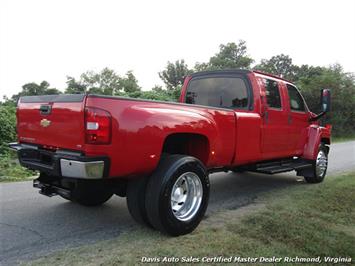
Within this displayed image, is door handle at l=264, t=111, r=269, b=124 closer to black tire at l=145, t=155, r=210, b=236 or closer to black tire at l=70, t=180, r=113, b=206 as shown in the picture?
black tire at l=145, t=155, r=210, b=236

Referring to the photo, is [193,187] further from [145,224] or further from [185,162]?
[145,224]

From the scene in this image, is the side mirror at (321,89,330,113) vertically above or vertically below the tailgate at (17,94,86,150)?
above

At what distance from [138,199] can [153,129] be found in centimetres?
81

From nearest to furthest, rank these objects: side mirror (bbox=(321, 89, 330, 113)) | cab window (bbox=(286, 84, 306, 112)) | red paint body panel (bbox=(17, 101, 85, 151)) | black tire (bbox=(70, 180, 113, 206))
Result: 1. red paint body panel (bbox=(17, 101, 85, 151))
2. black tire (bbox=(70, 180, 113, 206))
3. cab window (bbox=(286, 84, 306, 112))
4. side mirror (bbox=(321, 89, 330, 113))

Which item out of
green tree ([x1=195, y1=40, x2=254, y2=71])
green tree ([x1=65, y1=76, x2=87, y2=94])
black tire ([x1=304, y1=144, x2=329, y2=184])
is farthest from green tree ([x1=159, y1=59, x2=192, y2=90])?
black tire ([x1=304, y1=144, x2=329, y2=184])

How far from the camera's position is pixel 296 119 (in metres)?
7.14

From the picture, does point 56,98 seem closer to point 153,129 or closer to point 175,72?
point 153,129

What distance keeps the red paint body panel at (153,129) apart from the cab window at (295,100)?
776 mm

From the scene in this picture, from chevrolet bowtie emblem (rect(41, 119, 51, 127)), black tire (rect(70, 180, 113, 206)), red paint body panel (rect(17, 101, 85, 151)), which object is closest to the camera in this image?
red paint body panel (rect(17, 101, 85, 151))

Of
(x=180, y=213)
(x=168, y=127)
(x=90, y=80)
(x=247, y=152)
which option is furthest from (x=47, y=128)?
(x=90, y=80)

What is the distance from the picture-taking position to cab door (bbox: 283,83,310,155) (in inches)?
275

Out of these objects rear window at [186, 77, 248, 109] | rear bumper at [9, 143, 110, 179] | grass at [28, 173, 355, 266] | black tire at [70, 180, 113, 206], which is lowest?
grass at [28, 173, 355, 266]

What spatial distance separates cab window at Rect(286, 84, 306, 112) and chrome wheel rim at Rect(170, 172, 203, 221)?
3.31 meters

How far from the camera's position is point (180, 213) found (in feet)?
14.6
